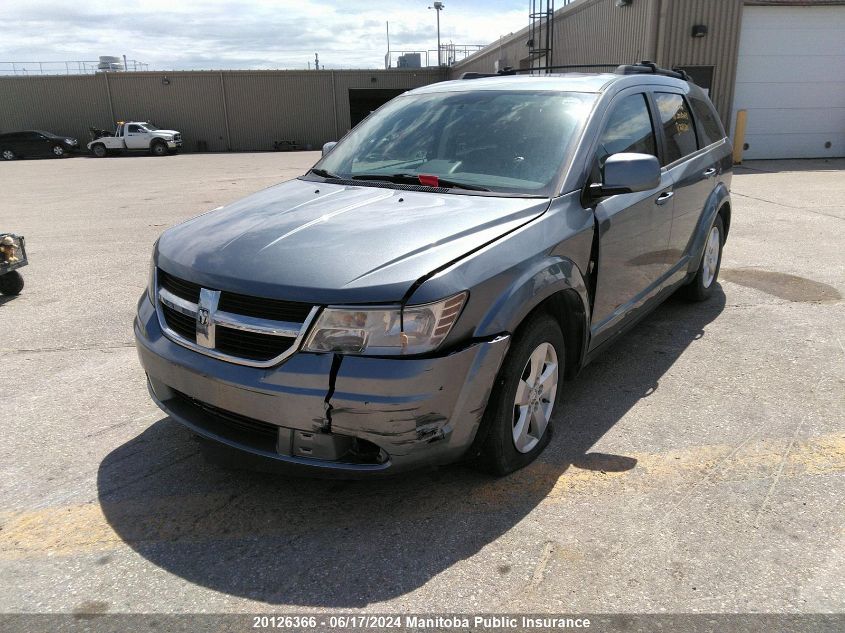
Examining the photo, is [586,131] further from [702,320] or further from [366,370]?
[702,320]

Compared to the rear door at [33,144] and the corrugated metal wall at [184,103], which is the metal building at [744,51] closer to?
the corrugated metal wall at [184,103]

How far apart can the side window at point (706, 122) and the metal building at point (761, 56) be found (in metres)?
14.2

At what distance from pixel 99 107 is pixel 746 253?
42881 mm

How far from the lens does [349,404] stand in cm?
240

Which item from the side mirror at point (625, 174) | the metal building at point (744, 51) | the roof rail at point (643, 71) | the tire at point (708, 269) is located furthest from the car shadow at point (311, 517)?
the metal building at point (744, 51)

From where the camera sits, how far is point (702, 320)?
527cm

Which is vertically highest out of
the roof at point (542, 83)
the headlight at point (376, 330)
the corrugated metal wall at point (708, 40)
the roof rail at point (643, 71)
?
the corrugated metal wall at point (708, 40)

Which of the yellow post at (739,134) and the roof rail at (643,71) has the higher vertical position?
the roof rail at (643,71)

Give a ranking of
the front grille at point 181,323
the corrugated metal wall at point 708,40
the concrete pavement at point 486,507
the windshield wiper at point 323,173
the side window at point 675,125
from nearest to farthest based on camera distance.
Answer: the concrete pavement at point 486,507
the front grille at point 181,323
the windshield wiper at point 323,173
the side window at point 675,125
the corrugated metal wall at point 708,40

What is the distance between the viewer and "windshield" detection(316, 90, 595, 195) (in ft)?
11.2

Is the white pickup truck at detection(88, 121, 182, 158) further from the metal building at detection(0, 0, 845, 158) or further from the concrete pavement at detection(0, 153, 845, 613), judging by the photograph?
the concrete pavement at detection(0, 153, 845, 613)

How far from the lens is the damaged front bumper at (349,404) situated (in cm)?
241

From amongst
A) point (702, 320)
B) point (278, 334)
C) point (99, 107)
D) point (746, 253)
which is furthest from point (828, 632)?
point (99, 107)

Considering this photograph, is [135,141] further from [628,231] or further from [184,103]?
[628,231]
